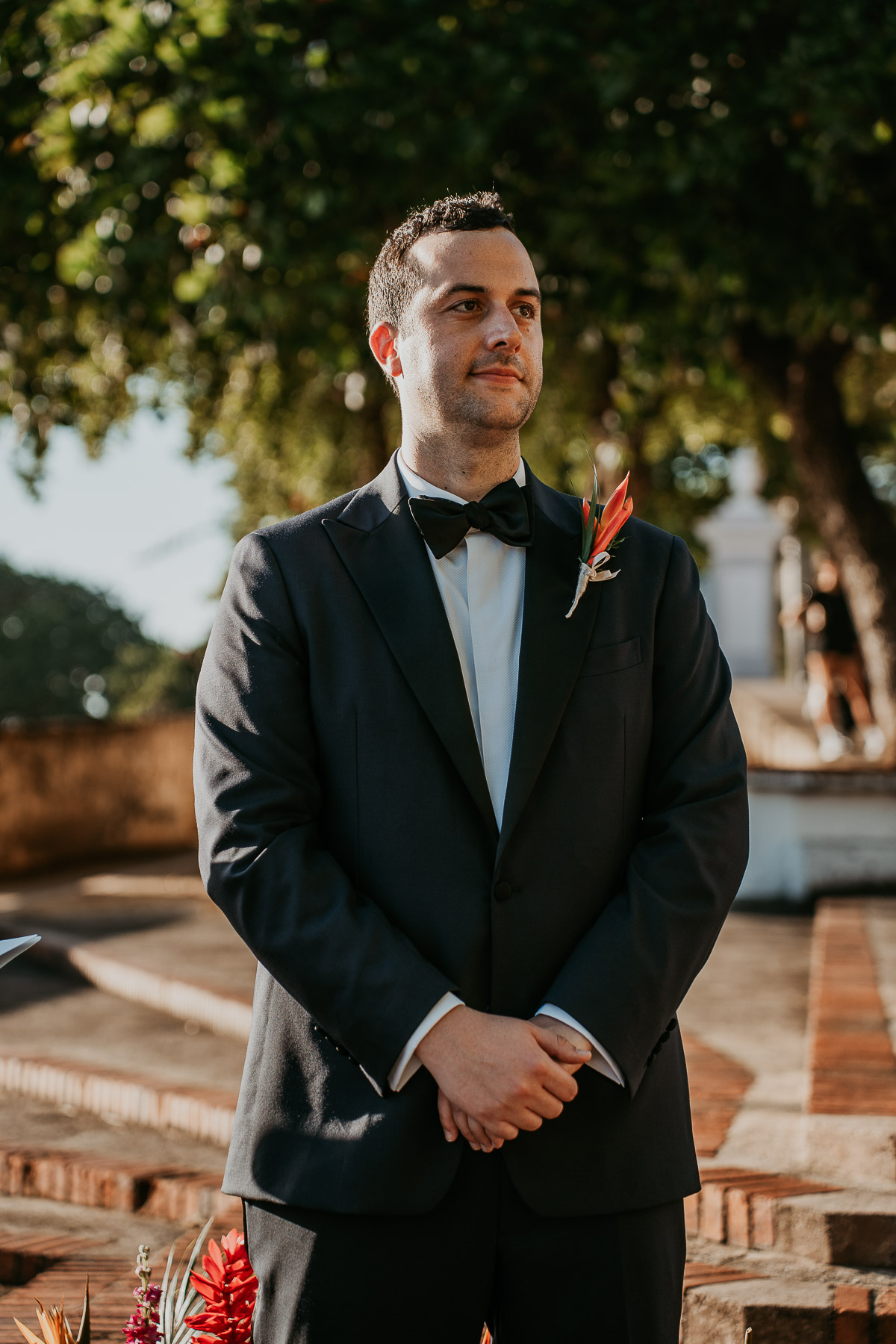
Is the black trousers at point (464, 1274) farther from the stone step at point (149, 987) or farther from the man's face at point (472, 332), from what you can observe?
the stone step at point (149, 987)

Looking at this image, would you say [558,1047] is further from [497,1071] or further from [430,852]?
[430,852]

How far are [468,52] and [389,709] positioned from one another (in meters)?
5.29

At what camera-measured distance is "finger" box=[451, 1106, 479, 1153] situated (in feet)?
5.35

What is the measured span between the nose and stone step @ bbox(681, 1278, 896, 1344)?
1.99 meters

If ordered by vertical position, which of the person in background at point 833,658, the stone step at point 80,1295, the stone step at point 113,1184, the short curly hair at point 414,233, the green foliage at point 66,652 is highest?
the green foliage at point 66,652

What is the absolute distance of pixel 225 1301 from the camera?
186cm

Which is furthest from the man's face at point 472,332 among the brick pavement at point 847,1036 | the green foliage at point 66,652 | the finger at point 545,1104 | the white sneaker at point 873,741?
the green foliage at point 66,652

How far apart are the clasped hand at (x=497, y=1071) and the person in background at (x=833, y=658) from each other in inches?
384

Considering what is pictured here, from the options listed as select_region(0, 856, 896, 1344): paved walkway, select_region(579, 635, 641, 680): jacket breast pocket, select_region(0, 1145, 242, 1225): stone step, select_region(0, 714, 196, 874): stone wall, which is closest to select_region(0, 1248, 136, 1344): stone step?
select_region(0, 856, 896, 1344): paved walkway

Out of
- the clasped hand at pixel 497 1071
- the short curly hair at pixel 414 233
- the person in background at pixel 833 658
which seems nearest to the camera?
the clasped hand at pixel 497 1071

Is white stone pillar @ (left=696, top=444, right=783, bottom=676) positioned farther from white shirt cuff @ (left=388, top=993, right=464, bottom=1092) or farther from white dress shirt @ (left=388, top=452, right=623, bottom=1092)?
white shirt cuff @ (left=388, top=993, right=464, bottom=1092)

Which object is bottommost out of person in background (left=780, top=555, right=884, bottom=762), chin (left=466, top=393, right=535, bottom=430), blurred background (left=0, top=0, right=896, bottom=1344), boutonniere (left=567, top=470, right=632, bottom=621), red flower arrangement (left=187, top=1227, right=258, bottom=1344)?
red flower arrangement (left=187, top=1227, right=258, bottom=1344)

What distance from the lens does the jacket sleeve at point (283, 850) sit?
1626mm

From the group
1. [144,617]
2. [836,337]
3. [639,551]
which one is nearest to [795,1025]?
[639,551]
